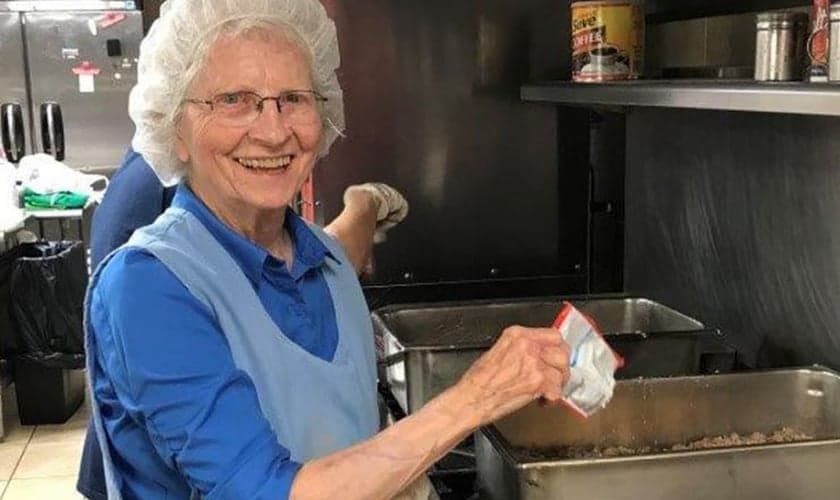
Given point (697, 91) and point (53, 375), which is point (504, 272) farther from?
point (53, 375)

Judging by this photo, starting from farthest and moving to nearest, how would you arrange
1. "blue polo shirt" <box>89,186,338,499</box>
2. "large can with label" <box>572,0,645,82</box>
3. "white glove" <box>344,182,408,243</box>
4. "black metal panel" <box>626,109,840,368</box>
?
"white glove" <box>344,182,408,243</box> < "large can with label" <box>572,0,645,82</box> < "black metal panel" <box>626,109,840,368</box> < "blue polo shirt" <box>89,186,338,499</box>

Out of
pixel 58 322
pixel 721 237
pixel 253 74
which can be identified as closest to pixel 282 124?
pixel 253 74

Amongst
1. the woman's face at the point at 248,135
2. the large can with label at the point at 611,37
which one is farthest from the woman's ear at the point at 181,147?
the large can with label at the point at 611,37

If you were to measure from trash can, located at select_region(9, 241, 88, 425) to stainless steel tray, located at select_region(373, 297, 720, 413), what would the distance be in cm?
231

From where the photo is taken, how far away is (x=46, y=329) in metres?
3.82

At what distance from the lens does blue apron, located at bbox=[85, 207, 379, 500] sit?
1033mm

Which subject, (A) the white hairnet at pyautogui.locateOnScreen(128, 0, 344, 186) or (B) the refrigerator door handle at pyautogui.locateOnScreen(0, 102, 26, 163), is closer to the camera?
(A) the white hairnet at pyautogui.locateOnScreen(128, 0, 344, 186)

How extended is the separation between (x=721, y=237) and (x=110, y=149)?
3.81 meters

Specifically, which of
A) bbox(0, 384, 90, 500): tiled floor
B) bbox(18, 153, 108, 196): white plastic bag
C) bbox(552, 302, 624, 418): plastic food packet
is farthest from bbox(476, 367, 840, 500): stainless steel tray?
bbox(18, 153, 108, 196): white plastic bag

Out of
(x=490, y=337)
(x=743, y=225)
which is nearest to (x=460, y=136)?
(x=490, y=337)

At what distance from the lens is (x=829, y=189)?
145cm

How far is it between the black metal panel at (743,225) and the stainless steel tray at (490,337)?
9cm

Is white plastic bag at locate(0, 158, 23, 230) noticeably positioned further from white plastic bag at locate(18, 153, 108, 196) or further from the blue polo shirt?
the blue polo shirt

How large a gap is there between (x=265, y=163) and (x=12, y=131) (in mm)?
3996
